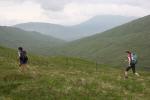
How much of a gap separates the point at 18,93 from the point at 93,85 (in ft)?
23.8

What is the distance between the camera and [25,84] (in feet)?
91.5

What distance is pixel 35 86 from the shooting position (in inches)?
1078

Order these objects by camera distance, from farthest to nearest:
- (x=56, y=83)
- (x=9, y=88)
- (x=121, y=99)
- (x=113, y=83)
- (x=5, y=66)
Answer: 1. (x=5, y=66)
2. (x=113, y=83)
3. (x=56, y=83)
4. (x=9, y=88)
5. (x=121, y=99)

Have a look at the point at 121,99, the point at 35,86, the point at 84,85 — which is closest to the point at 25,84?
the point at 35,86

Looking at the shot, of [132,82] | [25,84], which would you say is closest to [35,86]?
[25,84]

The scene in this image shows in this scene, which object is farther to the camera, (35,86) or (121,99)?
(35,86)

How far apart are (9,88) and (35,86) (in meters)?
2.05

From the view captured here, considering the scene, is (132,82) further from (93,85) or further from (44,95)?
(44,95)

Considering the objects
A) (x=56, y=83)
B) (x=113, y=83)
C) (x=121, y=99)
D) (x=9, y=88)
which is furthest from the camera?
(x=113, y=83)

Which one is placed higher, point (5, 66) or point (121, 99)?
point (5, 66)

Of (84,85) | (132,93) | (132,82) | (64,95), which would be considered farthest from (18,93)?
(132,82)

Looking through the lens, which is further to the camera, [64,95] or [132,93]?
[132,93]

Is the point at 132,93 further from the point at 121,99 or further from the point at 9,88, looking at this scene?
the point at 9,88

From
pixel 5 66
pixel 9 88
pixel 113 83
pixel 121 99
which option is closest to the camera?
pixel 121 99
